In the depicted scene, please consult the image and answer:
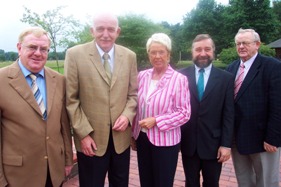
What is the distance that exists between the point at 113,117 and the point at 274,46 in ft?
91.6

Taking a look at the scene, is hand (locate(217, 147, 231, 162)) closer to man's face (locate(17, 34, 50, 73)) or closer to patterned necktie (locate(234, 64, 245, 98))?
patterned necktie (locate(234, 64, 245, 98))

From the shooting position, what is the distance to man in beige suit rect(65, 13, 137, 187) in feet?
7.84

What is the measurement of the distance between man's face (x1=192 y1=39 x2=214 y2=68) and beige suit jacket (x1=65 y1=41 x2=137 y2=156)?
0.86 meters

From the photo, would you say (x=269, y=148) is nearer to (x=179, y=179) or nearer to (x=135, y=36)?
(x=179, y=179)

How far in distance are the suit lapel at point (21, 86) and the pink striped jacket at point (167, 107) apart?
106 centimetres

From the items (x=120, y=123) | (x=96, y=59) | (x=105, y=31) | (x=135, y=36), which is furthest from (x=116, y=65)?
(x=135, y=36)

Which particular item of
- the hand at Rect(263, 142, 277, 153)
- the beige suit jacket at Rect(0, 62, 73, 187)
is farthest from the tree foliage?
the beige suit jacket at Rect(0, 62, 73, 187)

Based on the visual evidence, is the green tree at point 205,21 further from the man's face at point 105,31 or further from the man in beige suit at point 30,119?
the man in beige suit at point 30,119

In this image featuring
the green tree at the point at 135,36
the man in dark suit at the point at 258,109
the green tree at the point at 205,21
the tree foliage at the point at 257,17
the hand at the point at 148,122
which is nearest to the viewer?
the hand at the point at 148,122

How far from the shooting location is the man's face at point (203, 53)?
108 inches

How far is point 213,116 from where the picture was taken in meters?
2.71

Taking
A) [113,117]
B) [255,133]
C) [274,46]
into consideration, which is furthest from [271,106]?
[274,46]

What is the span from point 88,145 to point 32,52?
0.97 m

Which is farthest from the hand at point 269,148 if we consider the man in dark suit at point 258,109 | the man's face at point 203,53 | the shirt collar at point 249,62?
the man's face at point 203,53
